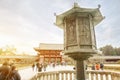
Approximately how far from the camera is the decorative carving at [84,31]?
6.16m

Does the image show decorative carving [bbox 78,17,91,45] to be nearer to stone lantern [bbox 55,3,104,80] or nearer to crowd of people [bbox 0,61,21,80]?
stone lantern [bbox 55,3,104,80]

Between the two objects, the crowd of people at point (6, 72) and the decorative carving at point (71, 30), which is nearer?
the crowd of people at point (6, 72)

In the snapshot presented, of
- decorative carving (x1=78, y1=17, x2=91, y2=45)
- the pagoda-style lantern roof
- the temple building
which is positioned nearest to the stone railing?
A: decorative carving (x1=78, y1=17, x2=91, y2=45)

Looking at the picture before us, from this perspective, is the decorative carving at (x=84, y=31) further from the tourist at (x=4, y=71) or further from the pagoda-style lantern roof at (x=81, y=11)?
the tourist at (x=4, y=71)

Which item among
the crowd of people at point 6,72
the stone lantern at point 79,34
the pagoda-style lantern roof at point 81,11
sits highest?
the pagoda-style lantern roof at point 81,11

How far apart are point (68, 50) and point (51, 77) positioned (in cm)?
312

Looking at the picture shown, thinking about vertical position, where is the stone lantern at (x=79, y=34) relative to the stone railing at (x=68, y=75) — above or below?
above

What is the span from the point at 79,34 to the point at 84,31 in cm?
31

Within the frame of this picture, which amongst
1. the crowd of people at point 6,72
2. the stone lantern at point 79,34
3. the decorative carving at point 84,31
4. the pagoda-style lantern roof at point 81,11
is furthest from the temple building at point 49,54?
the crowd of people at point 6,72

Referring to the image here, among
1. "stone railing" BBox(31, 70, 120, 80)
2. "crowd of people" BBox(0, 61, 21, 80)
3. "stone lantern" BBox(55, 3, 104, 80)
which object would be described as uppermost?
"stone lantern" BBox(55, 3, 104, 80)

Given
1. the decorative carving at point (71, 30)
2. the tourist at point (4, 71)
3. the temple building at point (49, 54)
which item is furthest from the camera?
Answer: the temple building at point (49, 54)

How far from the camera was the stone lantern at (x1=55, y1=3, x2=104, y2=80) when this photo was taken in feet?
20.1

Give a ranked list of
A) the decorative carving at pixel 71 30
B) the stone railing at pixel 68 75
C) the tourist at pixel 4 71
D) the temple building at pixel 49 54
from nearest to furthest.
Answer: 1. the tourist at pixel 4 71
2. the decorative carving at pixel 71 30
3. the stone railing at pixel 68 75
4. the temple building at pixel 49 54

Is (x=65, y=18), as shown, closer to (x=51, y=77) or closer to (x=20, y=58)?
(x=51, y=77)
